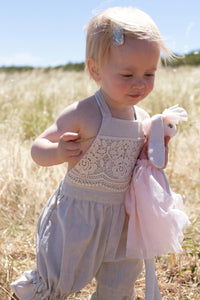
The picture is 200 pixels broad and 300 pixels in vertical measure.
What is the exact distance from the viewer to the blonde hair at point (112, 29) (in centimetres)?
129

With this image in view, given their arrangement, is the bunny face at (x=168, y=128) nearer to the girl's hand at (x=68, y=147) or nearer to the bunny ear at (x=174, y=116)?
the bunny ear at (x=174, y=116)

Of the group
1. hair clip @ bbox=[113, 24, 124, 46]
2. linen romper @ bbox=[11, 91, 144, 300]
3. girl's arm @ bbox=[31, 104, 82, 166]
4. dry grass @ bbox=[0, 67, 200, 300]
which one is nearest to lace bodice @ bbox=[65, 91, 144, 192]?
linen romper @ bbox=[11, 91, 144, 300]

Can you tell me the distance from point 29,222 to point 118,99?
133 centimetres

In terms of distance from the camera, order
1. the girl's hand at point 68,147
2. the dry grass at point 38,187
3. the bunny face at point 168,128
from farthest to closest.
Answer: the dry grass at point 38,187, the bunny face at point 168,128, the girl's hand at point 68,147

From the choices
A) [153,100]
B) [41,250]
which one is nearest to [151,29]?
[41,250]

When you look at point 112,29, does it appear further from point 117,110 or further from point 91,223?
point 91,223

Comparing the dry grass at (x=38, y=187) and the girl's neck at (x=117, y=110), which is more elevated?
the girl's neck at (x=117, y=110)

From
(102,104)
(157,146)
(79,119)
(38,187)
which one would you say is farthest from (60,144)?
(38,187)

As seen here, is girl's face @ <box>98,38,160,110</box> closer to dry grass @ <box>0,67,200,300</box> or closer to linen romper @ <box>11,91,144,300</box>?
linen romper @ <box>11,91,144,300</box>

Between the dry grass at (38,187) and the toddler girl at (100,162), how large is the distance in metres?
0.33

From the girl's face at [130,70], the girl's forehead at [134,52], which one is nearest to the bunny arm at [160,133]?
the girl's face at [130,70]

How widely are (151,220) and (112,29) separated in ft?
2.35

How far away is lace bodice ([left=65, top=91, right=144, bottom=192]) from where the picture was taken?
1.40 metres

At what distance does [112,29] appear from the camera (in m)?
1.30
